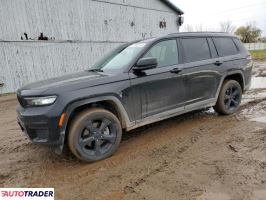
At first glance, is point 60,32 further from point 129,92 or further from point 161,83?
point 129,92

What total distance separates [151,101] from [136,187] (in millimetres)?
1623

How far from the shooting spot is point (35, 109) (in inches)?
130

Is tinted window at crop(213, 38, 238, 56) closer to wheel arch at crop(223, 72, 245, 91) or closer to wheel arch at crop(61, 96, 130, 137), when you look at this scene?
wheel arch at crop(223, 72, 245, 91)

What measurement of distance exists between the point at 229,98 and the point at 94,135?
353 cm

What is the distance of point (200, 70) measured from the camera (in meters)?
4.75

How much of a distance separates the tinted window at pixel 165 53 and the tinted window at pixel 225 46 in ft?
4.31

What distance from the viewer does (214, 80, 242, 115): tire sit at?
534 centimetres

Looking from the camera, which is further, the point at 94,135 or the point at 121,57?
the point at 121,57

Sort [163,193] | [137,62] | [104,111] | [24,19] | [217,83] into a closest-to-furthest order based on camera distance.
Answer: [163,193], [104,111], [137,62], [217,83], [24,19]

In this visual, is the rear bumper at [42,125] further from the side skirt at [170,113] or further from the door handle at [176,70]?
the door handle at [176,70]

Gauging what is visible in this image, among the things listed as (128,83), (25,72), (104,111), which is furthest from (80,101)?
(25,72)

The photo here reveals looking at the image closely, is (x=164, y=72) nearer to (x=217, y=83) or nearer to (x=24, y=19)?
(x=217, y=83)

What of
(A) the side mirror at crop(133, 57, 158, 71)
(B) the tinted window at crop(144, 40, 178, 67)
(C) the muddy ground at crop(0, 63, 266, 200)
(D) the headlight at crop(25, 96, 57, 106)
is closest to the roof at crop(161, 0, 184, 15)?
(B) the tinted window at crop(144, 40, 178, 67)

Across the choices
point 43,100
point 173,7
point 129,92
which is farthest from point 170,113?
point 173,7
